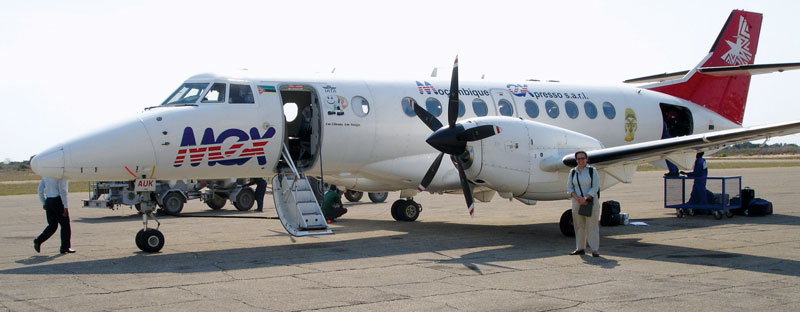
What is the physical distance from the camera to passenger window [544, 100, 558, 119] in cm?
1720

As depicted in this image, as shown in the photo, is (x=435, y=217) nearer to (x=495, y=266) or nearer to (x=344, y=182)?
(x=344, y=182)

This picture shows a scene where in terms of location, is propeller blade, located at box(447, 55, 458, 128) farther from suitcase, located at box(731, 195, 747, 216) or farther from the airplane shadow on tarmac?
suitcase, located at box(731, 195, 747, 216)

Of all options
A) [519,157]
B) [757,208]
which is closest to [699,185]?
[757,208]

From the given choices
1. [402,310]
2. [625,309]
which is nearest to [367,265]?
[402,310]

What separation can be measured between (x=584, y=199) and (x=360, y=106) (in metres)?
5.30

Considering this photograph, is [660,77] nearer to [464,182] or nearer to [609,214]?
[609,214]

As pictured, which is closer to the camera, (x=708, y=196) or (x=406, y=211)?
(x=708, y=196)

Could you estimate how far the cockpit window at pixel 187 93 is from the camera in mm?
13211

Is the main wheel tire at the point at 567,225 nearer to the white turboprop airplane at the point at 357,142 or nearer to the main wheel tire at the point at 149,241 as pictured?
the white turboprop airplane at the point at 357,142

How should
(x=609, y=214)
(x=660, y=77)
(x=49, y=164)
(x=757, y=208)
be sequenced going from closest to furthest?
(x=49, y=164) < (x=609, y=214) < (x=757, y=208) < (x=660, y=77)

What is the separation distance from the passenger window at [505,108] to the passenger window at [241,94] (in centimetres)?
584

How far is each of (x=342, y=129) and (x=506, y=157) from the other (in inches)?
133

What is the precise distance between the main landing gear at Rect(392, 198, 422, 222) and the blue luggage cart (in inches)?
244

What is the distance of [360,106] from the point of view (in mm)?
14891
